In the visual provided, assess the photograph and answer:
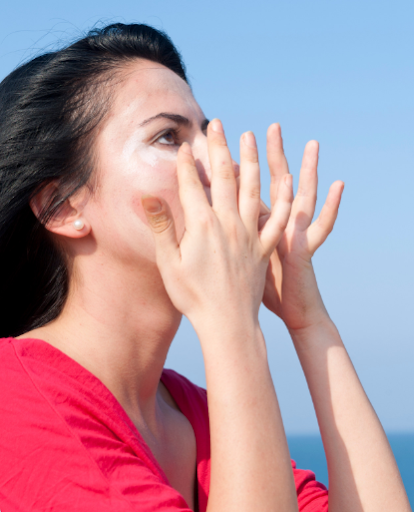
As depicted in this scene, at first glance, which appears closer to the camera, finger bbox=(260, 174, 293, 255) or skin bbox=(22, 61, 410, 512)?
skin bbox=(22, 61, 410, 512)

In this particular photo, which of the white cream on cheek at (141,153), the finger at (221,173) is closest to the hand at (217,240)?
the finger at (221,173)

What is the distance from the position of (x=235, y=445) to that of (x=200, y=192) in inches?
27.4

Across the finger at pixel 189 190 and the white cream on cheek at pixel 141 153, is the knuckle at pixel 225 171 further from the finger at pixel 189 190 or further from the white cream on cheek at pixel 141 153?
the white cream on cheek at pixel 141 153

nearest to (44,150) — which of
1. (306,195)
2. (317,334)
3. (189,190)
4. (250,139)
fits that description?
(189,190)

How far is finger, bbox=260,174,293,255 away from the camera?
1572 millimetres

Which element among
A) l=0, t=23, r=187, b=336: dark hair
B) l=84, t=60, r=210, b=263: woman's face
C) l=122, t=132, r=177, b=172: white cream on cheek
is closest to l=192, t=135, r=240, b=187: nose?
l=84, t=60, r=210, b=263: woman's face

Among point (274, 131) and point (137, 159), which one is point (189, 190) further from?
point (274, 131)

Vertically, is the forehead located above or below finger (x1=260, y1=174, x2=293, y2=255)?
above

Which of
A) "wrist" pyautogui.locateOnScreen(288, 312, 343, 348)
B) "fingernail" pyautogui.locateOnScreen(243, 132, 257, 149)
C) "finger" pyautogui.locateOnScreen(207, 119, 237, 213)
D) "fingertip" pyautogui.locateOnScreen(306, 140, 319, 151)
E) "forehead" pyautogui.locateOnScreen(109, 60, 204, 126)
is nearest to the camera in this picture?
"finger" pyautogui.locateOnScreen(207, 119, 237, 213)

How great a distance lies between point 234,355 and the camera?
53.6 inches

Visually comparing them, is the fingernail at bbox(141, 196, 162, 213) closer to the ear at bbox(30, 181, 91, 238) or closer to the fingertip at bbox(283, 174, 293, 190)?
the ear at bbox(30, 181, 91, 238)

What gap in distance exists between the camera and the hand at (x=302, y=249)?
191 centimetres

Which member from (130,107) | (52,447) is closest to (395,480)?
(52,447)

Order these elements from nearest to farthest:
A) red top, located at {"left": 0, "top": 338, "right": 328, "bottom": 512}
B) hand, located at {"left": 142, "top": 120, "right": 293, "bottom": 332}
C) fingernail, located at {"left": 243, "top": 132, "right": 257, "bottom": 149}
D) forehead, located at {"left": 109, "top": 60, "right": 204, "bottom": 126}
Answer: red top, located at {"left": 0, "top": 338, "right": 328, "bottom": 512} < hand, located at {"left": 142, "top": 120, "right": 293, "bottom": 332} < fingernail, located at {"left": 243, "top": 132, "right": 257, "bottom": 149} < forehead, located at {"left": 109, "top": 60, "right": 204, "bottom": 126}
